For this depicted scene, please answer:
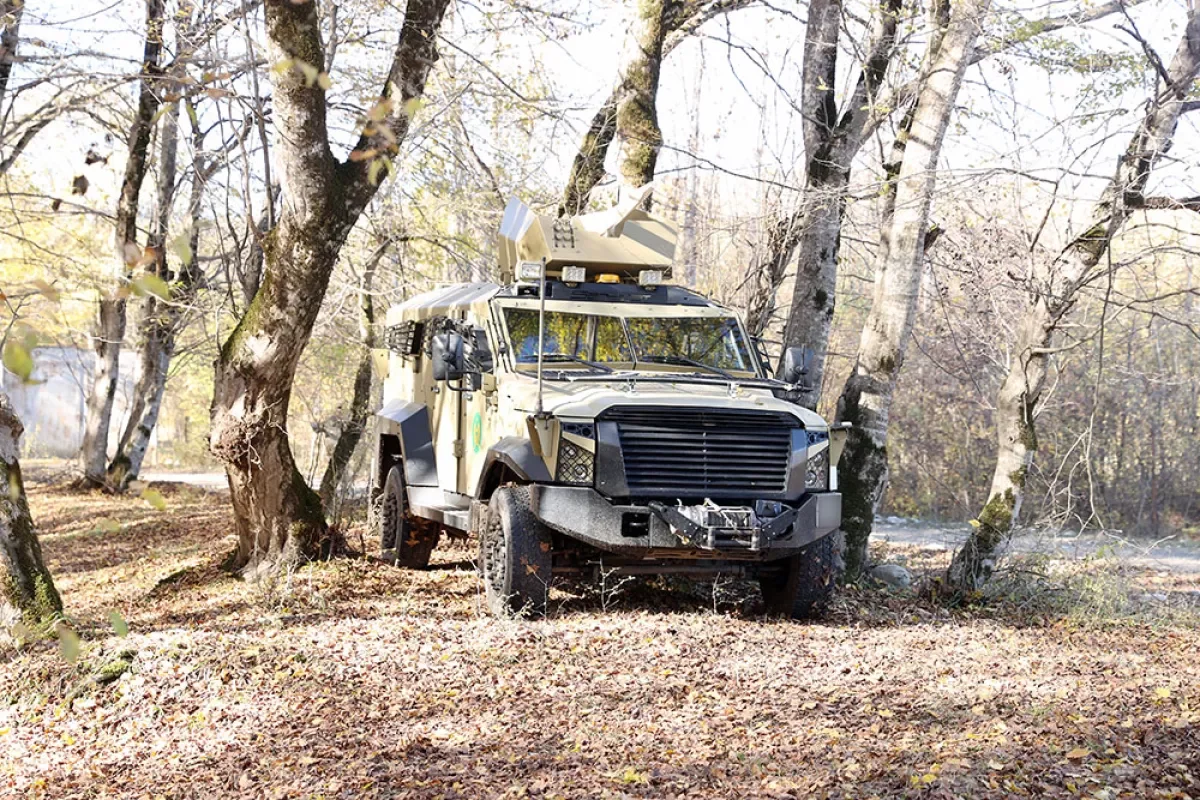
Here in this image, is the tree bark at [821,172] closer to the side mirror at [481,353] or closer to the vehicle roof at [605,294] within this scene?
the vehicle roof at [605,294]

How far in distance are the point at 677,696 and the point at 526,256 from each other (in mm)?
4378

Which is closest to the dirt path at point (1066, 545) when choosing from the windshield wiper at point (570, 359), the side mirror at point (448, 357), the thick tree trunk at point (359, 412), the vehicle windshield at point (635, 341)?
the vehicle windshield at point (635, 341)

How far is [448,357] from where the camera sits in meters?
9.23

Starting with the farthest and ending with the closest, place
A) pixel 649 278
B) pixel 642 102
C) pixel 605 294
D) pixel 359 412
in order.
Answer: pixel 359 412 < pixel 642 102 < pixel 649 278 < pixel 605 294

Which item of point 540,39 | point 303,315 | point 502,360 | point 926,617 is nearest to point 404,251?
point 540,39

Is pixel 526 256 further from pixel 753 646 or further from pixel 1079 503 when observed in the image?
pixel 1079 503

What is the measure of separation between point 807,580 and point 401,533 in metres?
4.27

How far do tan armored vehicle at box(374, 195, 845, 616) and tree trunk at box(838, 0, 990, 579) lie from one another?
51.3 inches

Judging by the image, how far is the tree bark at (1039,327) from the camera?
9977 mm

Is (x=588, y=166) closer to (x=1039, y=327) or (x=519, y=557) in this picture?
(x=1039, y=327)

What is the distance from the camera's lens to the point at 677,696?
6730mm

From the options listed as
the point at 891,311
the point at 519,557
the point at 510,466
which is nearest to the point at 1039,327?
the point at 891,311

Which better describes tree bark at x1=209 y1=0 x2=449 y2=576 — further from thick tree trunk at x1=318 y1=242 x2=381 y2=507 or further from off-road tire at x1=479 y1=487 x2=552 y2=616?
thick tree trunk at x1=318 y1=242 x2=381 y2=507

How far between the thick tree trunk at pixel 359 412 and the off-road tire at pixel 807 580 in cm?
834
